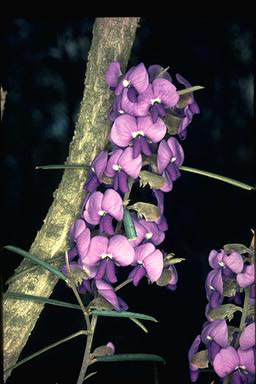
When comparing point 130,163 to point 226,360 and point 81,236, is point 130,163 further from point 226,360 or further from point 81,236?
point 226,360

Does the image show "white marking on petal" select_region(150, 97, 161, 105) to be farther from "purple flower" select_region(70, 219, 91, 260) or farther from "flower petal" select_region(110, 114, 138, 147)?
"purple flower" select_region(70, 219, 91, 260)

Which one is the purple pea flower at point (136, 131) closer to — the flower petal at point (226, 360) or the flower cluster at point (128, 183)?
the flower cluster at point (128, 183)

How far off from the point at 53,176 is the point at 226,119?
36 centimetres

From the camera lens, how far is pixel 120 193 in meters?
0.99

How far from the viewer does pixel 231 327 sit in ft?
3.28

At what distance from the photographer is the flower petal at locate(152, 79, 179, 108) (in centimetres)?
97

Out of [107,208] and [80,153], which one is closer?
[107,208]

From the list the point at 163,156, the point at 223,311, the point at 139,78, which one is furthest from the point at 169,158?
the point at 223,311

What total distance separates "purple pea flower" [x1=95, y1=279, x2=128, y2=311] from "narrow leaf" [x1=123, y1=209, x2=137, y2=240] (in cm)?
7

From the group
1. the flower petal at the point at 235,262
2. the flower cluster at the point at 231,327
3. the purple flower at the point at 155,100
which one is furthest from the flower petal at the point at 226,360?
the purple flower at the point at 155,100

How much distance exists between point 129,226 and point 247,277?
17cm

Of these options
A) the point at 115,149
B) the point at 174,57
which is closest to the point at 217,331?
the point at 115,149

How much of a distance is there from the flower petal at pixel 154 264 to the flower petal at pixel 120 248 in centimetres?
2

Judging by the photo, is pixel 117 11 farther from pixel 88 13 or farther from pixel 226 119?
pixel 226 119
